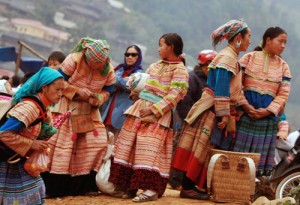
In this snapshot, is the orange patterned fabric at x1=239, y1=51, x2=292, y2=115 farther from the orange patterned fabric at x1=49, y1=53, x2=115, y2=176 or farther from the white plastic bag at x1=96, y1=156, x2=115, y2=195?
the white plastic bag at x1=96, y1=156, x2=115, y2=195

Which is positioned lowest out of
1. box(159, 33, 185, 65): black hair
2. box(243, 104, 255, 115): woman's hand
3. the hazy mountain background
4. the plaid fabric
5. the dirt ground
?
the dirt ground

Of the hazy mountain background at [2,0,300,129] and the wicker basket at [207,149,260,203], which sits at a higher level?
the hazy mountain background at [2,0,300,129]

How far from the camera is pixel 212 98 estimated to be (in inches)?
305

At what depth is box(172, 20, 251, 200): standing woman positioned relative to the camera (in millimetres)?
7535

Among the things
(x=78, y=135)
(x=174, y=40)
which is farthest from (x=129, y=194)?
(x=174, y=40)

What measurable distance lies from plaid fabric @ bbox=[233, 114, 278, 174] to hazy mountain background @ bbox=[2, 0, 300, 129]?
48775 millimetres

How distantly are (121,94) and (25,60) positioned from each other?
31.0ft

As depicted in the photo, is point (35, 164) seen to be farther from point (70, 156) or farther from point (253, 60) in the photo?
point (253, 60)

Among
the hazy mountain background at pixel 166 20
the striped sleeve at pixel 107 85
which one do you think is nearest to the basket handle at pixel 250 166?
the striped sleeve at pixel 107 85

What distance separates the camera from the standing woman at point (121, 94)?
8781mm

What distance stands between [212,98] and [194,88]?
1068mm

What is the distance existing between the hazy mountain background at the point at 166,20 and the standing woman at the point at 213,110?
48.9 m

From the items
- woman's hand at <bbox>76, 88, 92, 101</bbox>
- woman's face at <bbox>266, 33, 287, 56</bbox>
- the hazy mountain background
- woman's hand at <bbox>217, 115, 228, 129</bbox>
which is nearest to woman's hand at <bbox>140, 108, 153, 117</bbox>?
woman's hand at <bbox>76, 88, 92, 101</bbox>

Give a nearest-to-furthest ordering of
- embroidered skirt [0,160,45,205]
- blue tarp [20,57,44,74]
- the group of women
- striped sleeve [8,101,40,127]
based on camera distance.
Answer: striped sleeve [8,101,40,127], embroidered skirt [0,160,45,205], the group of women, blue tarp [20,57,44,74]
